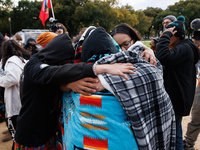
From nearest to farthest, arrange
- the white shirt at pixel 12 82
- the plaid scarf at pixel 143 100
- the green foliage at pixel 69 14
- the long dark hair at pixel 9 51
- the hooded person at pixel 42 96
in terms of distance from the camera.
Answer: the plaid scarf at pixel 143 100 < the hooded person at pixel 42 96 < the white shirt at pixel 12 82 < the long dark hair at pixel 9 51 < the green foliage at pixel 69 14

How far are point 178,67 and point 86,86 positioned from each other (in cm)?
188

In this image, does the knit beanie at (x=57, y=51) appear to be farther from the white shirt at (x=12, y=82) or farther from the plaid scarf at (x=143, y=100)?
the white shirt at (x=12, y=82)

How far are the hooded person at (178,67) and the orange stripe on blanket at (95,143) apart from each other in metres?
1.75

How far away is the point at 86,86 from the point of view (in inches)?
44.3

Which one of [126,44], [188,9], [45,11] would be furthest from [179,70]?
[188,9]

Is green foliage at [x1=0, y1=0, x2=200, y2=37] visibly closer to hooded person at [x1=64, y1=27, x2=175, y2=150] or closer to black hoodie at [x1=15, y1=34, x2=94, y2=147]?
black hoodie at [x1=15, y1=34, x2=94, y2=147]

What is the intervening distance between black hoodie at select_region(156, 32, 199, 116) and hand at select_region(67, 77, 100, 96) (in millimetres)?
1631

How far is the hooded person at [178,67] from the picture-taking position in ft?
7.77

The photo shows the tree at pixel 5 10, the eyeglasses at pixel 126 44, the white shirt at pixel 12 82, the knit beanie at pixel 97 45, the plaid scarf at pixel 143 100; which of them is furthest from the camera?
the tree at pixel 5 10

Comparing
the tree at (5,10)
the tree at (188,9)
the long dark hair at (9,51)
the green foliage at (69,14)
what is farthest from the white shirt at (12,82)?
the tree at (188,9)

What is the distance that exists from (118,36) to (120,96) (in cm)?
98

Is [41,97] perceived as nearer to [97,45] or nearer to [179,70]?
[97,45]

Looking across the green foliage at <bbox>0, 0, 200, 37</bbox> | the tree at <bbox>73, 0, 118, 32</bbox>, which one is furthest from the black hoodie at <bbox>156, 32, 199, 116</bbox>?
the tree at <bbox>73, 0, 118, 32</bbox>

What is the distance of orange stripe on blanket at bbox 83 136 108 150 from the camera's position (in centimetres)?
106
